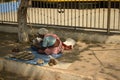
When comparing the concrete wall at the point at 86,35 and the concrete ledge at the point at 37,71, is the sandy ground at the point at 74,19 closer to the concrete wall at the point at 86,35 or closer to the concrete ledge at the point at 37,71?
the concrete wall at the point at 86,35

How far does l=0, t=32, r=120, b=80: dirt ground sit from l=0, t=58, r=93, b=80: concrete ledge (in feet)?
0.60

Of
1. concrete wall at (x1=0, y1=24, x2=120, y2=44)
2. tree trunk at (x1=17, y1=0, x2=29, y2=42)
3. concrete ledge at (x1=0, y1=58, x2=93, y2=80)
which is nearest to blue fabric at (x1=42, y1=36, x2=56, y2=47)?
concrete ledge at (x1=0, y1=58, x2=93, y2=80)

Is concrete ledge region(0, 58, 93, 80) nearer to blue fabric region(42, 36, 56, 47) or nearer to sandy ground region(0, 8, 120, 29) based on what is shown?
blue fabric region(42, 36, 56, 47)

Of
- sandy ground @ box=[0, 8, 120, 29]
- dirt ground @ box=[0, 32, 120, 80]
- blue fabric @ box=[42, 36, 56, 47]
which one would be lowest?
dirt ground @ box=[0, 32, 120, 80]

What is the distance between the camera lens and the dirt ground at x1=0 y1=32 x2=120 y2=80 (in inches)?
215

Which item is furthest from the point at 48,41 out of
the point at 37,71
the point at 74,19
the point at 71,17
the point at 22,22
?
the point at 74,19

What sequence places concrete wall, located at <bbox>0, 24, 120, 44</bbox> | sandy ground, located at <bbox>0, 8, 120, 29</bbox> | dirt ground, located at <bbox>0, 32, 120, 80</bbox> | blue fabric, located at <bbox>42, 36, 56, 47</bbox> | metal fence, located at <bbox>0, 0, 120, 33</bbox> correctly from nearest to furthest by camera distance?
1. dirt ground, located at <bbox>0, 32, 120, 80</bbox>
2. blue fabric, located at <bbox>42, 36, 56, 47</bbox>
3. concrete wall, located at <bbox>0, 24, 120, 44</bbox>
4. metal fence, located at <bbox>0, 0, 120, 33</bbox>
5. sandy ground, located at <bbox>0, 8, 120, 29</bbox>

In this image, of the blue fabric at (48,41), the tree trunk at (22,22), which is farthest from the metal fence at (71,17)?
the blue fabric at (48,41)

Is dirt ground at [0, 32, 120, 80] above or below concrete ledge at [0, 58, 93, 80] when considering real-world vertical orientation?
above

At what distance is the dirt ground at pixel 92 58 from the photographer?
17.9ft

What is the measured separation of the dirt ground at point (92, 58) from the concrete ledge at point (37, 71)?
0.60 ft

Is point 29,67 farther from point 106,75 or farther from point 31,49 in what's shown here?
point 106,75

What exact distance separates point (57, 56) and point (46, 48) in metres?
0.36

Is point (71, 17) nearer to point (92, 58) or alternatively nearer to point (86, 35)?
point (86, 35)
